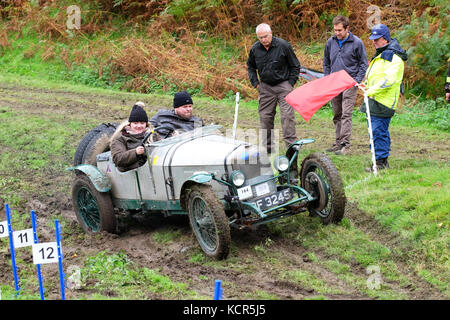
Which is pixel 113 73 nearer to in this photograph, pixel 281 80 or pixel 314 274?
pixel 281 80

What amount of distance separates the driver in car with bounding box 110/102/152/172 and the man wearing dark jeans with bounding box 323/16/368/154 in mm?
3902

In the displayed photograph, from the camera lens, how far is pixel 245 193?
263 inches

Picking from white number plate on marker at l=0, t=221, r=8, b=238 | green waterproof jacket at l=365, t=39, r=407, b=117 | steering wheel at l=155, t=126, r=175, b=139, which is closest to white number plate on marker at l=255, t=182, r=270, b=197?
steering wheel at l=155, t=126, r=175, b=139

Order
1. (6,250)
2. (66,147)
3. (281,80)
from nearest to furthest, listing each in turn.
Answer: (6,250) < (281,80) < (66,147)

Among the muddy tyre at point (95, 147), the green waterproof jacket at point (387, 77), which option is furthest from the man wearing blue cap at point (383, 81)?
the muddy tyre at point (95, 147)

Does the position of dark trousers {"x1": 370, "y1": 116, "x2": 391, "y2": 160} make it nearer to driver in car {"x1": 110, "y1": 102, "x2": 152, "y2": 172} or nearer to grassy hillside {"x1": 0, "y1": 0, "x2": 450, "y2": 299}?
grassy hillside {"x1": 0, "y1": 0, "x2": 450, "y2": 299}

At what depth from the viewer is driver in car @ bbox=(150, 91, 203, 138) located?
26.8ft

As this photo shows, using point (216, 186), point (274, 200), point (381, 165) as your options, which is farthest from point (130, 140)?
point (381, 165)

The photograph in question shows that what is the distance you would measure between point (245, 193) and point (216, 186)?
1.39 feet

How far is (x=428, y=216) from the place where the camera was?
6945 mm

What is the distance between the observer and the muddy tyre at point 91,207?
7.88 m

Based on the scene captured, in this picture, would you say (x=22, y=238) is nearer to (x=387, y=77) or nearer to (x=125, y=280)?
(x=125, y=280)

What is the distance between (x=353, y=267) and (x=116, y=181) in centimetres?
337
